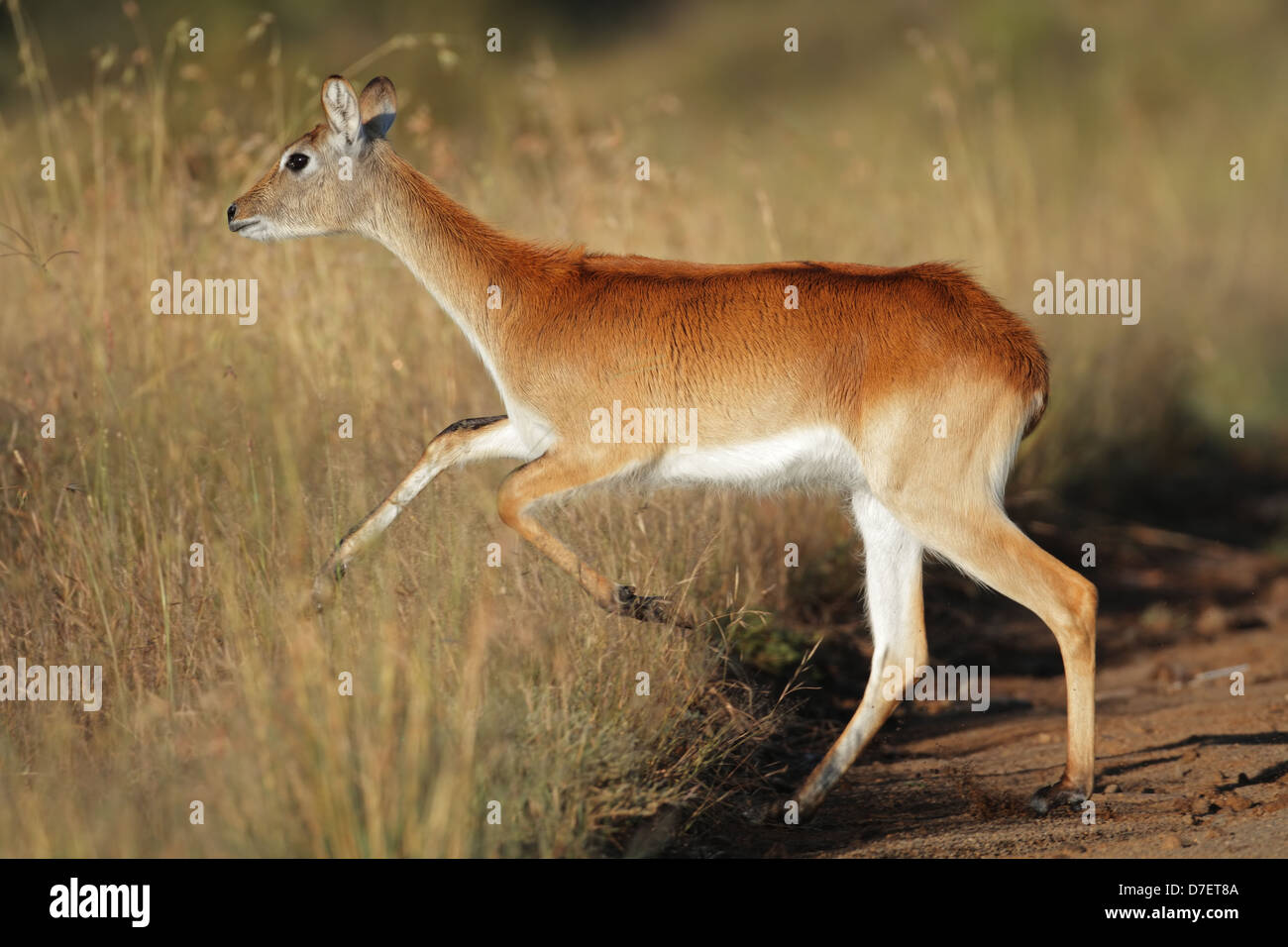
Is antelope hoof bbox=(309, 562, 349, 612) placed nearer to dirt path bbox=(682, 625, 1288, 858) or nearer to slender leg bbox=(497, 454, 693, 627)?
slender leg bbox=(497, 454, 693, 627)

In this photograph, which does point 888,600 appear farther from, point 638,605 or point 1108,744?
point 1108,744

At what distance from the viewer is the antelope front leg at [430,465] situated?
6.21 m

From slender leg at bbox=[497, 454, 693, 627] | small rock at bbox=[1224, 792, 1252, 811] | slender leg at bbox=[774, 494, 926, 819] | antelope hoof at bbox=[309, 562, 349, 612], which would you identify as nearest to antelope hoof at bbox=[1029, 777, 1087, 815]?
small rock at bbox=[1224, 792, 1252, 811]

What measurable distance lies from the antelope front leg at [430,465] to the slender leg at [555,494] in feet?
1.17

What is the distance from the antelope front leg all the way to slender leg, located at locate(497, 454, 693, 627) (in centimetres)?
36

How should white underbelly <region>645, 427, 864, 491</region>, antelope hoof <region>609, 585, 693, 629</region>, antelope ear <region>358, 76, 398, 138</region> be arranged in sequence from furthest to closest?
antelope ear <region>358, 76, 398, 138</region> → white underbelly <region>645, 427, 864, 491</region> → antelope hoof <region>609, 585, 693, 629</region>

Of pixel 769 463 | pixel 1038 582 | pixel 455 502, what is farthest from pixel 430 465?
pixel 1038 582

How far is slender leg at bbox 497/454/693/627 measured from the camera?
615 cm

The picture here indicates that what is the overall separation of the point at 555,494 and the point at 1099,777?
9.14 feet

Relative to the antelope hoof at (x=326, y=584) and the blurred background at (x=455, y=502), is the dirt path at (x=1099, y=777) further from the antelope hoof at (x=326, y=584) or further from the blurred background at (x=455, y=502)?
the antelope hoof at (x=326, y=584)

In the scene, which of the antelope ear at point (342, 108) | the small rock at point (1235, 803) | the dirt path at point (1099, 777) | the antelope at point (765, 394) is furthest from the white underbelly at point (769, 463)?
the antelope ear at point (342, 108)

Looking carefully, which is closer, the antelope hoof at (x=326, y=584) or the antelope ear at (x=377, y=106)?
the antelope hoof at (x=326, y=584)

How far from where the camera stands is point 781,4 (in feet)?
119
